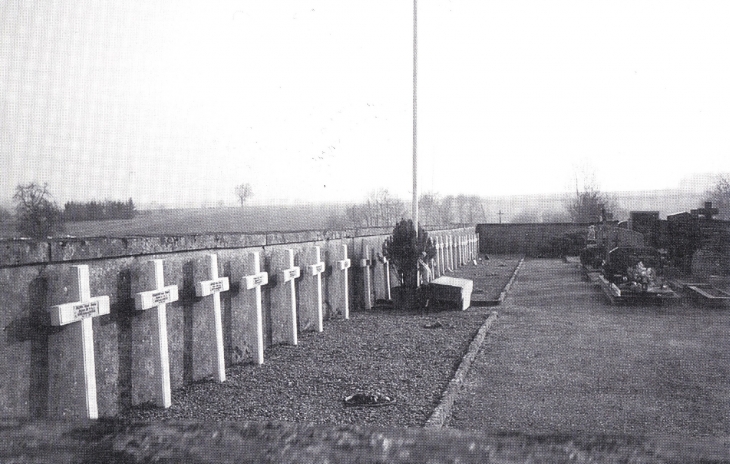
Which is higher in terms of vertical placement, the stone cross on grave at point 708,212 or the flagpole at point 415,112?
the flagpole at point 415,112

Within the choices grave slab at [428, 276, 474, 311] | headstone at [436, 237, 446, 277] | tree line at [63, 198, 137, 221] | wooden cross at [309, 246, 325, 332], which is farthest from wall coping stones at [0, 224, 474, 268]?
headstone at [436, 237, 446, 277]

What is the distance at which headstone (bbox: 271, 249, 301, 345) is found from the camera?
849cm

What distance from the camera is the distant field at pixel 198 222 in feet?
19.7

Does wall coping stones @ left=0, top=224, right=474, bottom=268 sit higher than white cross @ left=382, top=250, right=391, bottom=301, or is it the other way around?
wall coping stones @ left=0, top=224, right=474, bottom=268

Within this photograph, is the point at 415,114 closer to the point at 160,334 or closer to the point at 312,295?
the point at 312,295

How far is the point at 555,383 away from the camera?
6.88 meters

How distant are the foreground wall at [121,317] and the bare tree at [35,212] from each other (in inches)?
25.2

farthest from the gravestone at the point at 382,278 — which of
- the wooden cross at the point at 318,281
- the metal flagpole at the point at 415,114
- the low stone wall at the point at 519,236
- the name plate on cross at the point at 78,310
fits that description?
the low stone wall at the point at 519,236

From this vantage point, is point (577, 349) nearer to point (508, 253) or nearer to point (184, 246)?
point (184, 246)

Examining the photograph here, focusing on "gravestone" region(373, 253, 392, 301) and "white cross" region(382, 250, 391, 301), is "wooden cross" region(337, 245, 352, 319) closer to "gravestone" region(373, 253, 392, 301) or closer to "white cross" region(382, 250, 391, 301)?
"gravestone" region(373, 253, 392, 301)

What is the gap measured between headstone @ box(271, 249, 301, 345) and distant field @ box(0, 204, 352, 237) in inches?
22.1

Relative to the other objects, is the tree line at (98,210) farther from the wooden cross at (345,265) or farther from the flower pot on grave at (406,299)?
the flower pot on grave at (406,299)

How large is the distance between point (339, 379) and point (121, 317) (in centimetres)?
245

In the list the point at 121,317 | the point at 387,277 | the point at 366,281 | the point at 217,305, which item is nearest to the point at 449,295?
the point at 366,281
